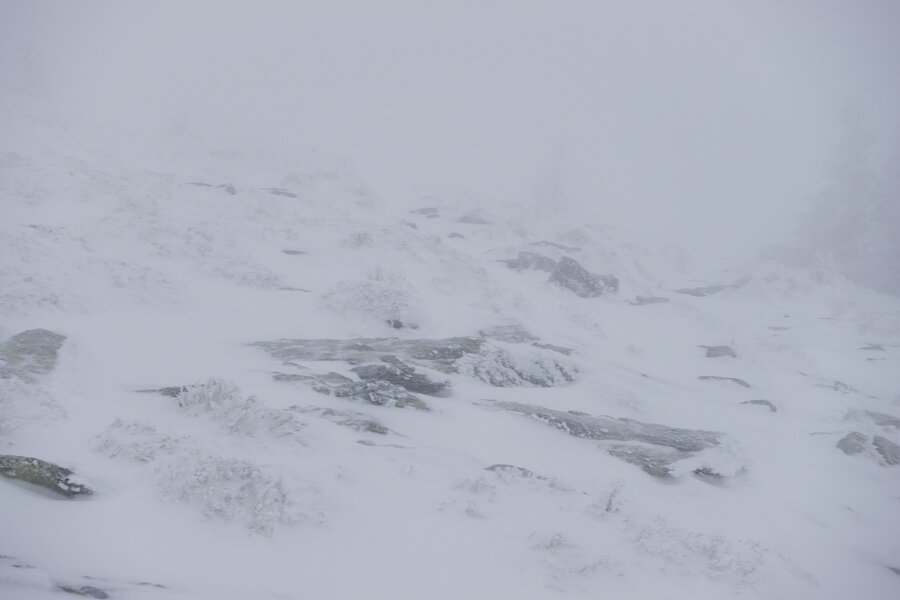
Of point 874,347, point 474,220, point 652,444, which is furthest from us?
point 474,220

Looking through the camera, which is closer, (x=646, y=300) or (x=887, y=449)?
(x=887, y=449)

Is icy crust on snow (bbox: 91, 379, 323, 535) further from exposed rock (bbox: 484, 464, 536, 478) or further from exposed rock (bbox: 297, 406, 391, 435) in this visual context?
exposed rock (bbox: 484, 464, 536, 478)

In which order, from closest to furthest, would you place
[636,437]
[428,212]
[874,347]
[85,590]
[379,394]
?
[85,590], [379,394], [636,437], [874,347], [428,212]

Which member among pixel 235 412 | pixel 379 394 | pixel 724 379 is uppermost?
pixel 235 412

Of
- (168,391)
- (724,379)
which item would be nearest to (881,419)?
(724,379)

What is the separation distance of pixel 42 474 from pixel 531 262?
22005 millimetres

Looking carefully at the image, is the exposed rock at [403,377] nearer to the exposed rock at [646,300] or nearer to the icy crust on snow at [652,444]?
the icy crust on snow at [652,444]

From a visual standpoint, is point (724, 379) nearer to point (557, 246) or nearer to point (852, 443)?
point (852, 443)

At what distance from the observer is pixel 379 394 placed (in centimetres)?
837

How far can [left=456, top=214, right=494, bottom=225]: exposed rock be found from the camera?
31.7 m

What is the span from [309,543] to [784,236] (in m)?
68.1

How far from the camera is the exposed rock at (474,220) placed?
31.7m

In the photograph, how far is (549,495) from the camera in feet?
21.1

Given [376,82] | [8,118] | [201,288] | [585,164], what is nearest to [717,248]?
[585,164]
